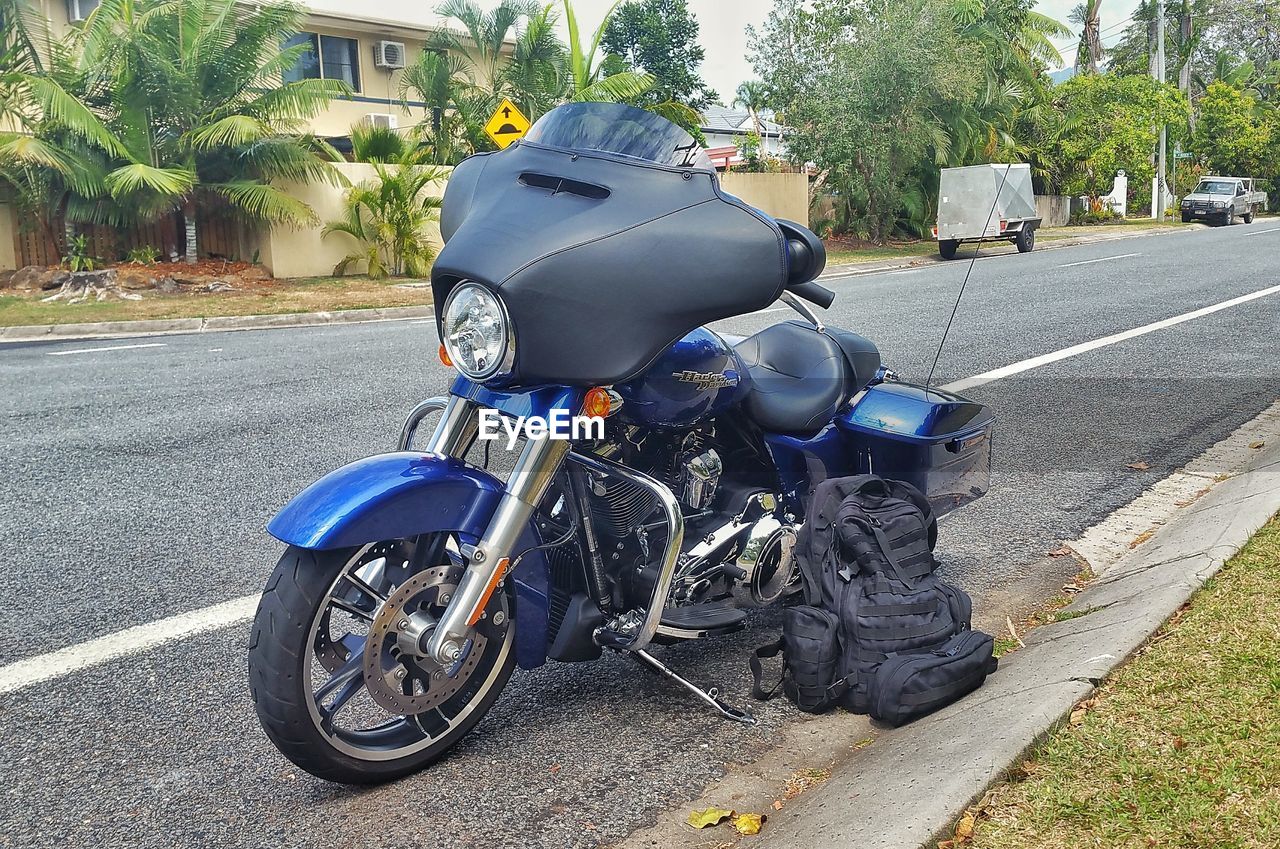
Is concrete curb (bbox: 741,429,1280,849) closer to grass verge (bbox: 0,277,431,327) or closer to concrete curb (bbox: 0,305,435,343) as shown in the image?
concrete curb (bbox: 0,305,435,343)

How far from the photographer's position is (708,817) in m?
2.75

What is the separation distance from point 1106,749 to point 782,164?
96.4ft

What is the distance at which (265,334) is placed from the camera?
41.4 ft

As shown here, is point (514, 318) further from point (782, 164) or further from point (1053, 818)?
point (782, 164)

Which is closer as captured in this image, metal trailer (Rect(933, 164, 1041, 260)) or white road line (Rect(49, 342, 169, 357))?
metal trailer (Rect(933, 164, 1041, 260))

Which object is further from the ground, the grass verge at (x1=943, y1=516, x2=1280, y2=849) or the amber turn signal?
the amber turn signal

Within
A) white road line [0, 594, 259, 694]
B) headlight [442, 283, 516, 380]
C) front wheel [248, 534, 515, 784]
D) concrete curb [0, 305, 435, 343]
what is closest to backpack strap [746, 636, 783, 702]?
front wheel [248, 534, 515, 784]

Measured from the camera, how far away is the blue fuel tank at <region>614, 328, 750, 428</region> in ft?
9.78

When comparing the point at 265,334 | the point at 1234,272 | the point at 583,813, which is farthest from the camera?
the point at 1234,272

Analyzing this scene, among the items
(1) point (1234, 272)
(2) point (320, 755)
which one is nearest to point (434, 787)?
(2) point (320, 755)

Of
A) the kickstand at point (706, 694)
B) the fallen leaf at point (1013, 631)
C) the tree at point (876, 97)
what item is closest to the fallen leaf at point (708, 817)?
the kickstand at point (706, 694)

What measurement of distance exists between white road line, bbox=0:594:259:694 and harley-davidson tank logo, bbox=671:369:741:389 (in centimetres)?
196

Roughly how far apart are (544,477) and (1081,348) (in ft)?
25.4

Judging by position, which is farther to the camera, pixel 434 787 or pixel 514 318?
pixel 434 787
